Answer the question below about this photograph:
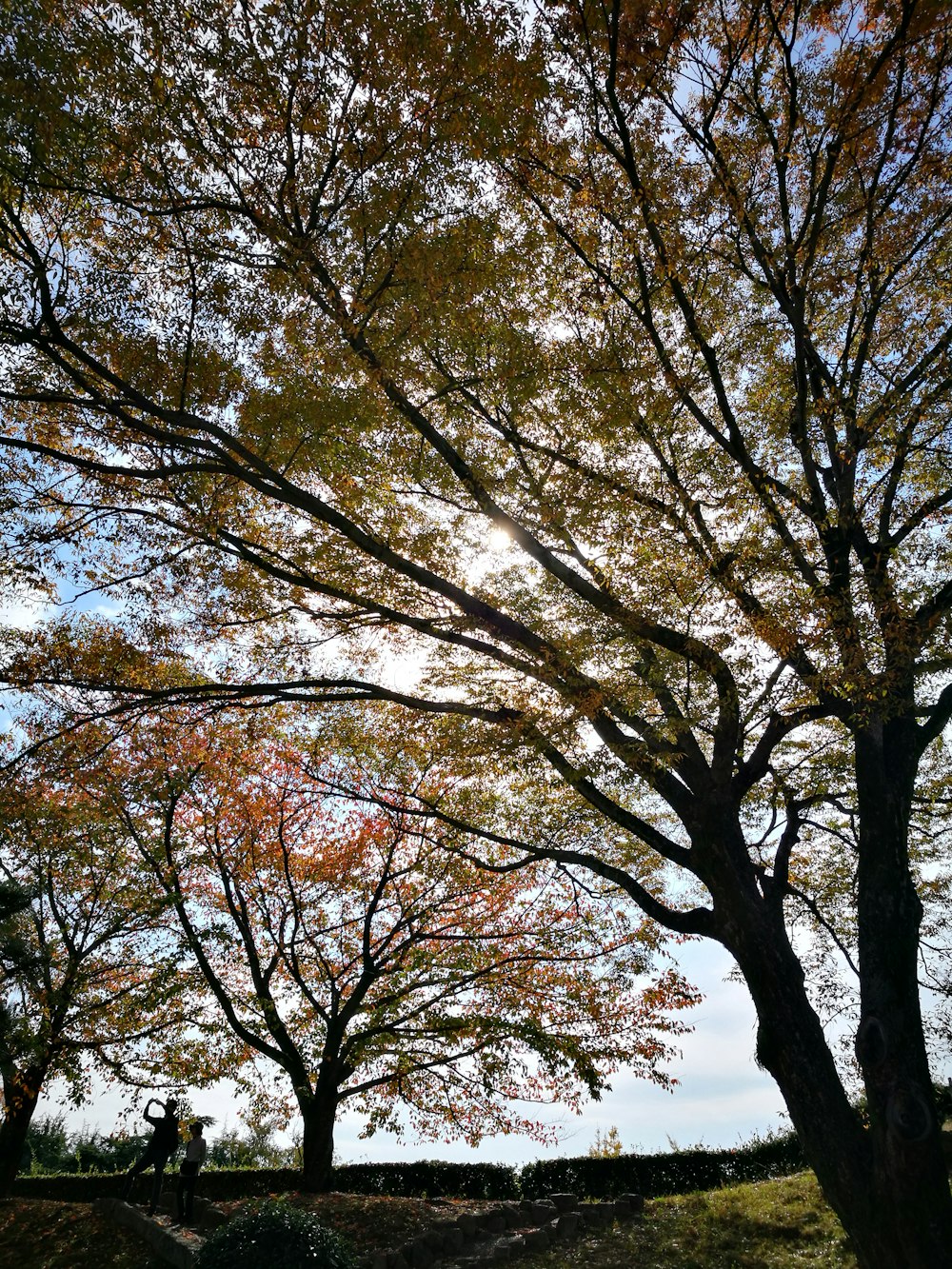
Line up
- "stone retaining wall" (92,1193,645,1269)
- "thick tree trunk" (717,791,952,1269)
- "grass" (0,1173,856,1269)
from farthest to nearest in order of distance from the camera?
1. "stone retaining wall" (92,1193,645,1269)
2. "grass" (0,1173,856,1269)
3. "thick tree trunk" (717,791,952,1269)

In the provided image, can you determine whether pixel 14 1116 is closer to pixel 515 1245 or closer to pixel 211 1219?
pixel 211 1219

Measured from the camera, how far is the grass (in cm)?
742

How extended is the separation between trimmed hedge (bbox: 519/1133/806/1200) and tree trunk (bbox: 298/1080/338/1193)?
5371 millimetres

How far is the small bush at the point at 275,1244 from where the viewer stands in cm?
555

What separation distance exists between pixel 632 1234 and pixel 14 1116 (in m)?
9.71

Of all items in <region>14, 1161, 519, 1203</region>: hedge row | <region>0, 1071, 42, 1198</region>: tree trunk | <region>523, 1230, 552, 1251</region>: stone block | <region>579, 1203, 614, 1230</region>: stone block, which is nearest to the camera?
<region>523, 1230, 552, 1251</region>: stone block

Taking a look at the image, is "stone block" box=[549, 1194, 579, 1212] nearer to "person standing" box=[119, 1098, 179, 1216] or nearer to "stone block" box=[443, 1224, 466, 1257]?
"stone block" box=[443, 1224, 466, 1257]

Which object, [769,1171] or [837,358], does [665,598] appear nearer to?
[837,358]

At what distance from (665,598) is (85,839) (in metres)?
9.70

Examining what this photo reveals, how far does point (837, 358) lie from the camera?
784cm

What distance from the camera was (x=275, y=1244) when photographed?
5645mm

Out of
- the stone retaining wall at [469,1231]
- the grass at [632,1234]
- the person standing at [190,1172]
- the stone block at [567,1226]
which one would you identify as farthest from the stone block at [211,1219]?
the stone block at [567,1226]

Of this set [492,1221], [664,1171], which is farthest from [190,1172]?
[664,1171]

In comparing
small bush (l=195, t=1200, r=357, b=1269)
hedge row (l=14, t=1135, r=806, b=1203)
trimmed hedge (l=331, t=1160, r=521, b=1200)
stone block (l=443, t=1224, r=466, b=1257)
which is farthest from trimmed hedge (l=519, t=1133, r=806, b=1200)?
small bush (l=195, t=1200, r=357, b=1269)
